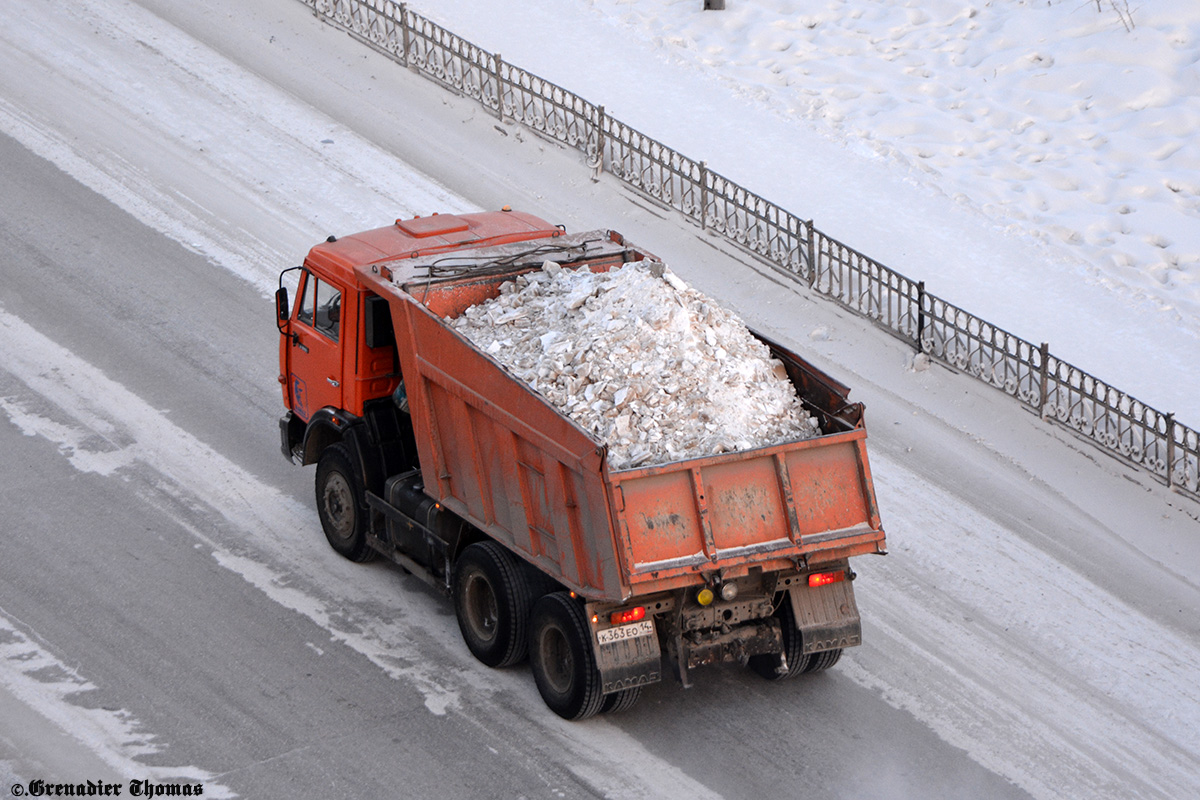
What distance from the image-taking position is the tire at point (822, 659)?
10078mm

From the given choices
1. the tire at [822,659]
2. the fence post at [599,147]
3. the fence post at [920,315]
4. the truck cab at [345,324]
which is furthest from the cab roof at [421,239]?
the fence post at [599,147]

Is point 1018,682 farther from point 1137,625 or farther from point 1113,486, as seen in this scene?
point 1113,486

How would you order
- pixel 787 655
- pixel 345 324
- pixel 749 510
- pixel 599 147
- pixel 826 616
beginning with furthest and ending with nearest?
1. pixel 599 147
2. pixel 345 324
3. pixel 787 655
4. pixel 826 616
5. pixel 749 510

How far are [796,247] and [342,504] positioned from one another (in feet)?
25.4

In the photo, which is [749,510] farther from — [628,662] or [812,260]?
[812,260]

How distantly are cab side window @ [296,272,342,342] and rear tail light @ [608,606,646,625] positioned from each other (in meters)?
3.67

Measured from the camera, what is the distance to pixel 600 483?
8.48m

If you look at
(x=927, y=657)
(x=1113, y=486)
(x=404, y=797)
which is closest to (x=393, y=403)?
(x=404, y=797)

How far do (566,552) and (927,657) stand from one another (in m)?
3.49

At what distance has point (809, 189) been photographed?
18.9m

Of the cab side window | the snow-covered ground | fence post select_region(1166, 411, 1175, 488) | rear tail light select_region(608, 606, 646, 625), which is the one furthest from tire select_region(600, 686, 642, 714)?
the snow-covered ground

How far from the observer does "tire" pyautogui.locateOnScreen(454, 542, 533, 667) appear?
974cm

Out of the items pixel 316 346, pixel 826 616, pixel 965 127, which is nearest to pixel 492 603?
pixel 826 616

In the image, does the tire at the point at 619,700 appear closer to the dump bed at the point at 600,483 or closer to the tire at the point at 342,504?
the dump bed at the point at 600,483
